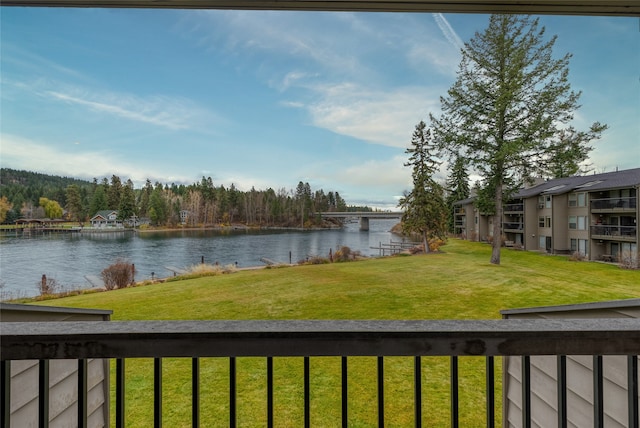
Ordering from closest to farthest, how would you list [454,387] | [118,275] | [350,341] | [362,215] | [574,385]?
[350,341] → [454,387] → [574,385] → [118,275] → [362,215]

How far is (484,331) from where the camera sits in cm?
68

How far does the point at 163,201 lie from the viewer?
201cm

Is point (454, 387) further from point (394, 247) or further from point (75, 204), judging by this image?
point (75, 204)

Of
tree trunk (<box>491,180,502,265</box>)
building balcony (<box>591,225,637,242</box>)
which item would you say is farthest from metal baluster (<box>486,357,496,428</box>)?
building balcony (<box>591,225,637,242</box>)

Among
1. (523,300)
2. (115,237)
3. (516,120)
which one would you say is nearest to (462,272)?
(523,300)

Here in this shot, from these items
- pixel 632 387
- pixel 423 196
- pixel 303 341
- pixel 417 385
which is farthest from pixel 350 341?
pixel 423 196

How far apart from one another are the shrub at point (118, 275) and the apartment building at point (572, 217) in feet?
6.61

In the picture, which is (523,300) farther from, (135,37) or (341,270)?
(135,37)

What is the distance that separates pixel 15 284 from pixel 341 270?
174cm

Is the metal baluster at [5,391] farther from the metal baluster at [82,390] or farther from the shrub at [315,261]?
the shrub at [315,261]

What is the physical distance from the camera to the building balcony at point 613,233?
1623mm

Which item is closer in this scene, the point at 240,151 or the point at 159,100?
the point at 159,100

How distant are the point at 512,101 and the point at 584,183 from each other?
25.1 inches

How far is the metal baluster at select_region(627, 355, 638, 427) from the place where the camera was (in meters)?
0.72
